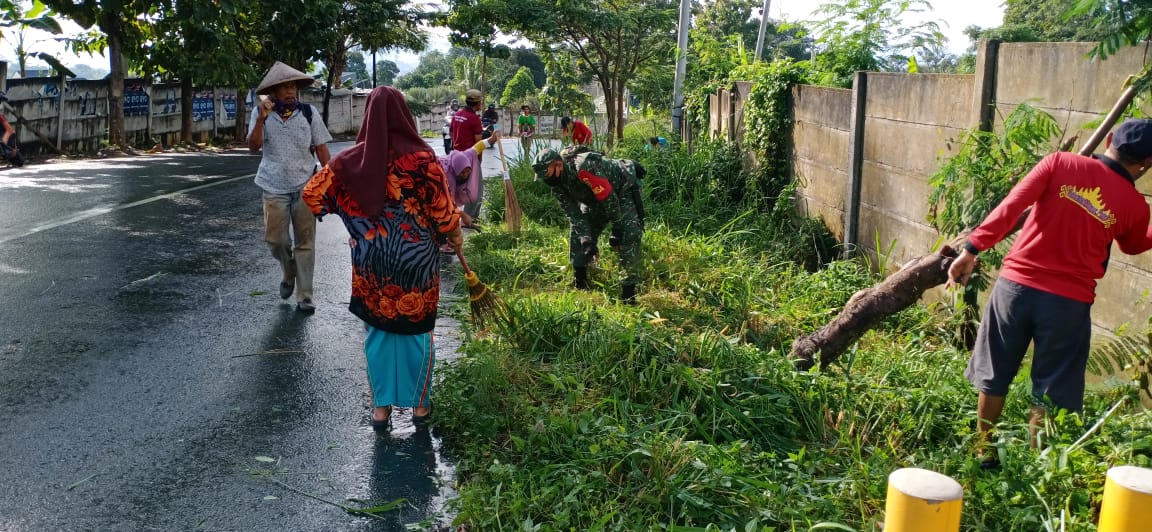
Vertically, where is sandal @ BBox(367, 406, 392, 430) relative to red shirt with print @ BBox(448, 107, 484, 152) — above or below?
below

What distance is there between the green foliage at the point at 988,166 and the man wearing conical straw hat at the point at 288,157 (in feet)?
13.4

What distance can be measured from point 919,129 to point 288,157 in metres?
4.36

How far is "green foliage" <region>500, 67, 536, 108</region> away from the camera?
200 ft

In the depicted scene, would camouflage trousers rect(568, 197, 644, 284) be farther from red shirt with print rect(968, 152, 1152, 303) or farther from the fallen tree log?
red shirt with print rect(968, 152, 1152, 303)

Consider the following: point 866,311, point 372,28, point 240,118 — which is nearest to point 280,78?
point 866,311

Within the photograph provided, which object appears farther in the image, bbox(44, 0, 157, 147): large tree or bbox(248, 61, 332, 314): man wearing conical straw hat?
bbox(44, 0, 157, 147): large tree

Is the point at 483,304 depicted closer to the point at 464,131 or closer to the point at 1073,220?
the point at 1073,220

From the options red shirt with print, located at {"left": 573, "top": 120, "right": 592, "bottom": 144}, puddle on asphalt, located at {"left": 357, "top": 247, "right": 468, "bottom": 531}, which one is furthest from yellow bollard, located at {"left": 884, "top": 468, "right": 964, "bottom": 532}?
red shirt with print, located at {"left": 573, "top": 120, "right": 592, "bottom": 144}

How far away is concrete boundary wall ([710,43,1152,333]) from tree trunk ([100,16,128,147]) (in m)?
15.0

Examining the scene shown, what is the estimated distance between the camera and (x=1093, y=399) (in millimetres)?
4500

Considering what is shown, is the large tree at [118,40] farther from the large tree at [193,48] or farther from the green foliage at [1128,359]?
the green foliage at [1128,359]

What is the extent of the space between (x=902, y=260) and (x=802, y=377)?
8.03ft

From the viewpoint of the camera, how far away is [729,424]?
446 cm

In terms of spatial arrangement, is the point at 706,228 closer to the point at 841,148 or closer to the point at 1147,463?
the point at 841,148
